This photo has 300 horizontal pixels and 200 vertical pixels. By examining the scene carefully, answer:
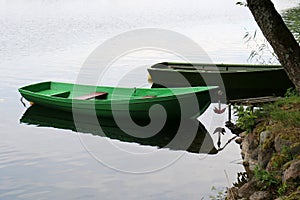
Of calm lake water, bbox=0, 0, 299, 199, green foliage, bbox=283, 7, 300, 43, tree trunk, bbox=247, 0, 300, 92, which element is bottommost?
calm lake water, bbox=0, 0, 299, 199

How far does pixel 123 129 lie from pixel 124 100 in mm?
726

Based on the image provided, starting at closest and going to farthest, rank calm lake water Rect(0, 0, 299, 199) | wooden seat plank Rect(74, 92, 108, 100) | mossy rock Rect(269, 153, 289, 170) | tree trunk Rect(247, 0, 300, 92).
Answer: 1. tree trunk Rect(247, 0, 300, 92)
2. mossy rock Rect(269, 153, 289, 170)
3. calm lake water Rect(0, 0, 299, 199)
4. wooden seat plank Rect(74, 92, 108, 100)

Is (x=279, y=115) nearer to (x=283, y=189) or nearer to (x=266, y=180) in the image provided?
(x=266, y=180)

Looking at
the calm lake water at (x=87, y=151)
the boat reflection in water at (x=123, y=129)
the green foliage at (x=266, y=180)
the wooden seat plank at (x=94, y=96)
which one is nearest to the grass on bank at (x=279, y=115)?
the green foliage at (x=266, y=180)

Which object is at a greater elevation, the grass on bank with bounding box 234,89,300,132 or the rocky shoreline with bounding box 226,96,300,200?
the grass on bank with bounding box 234,89,300,132

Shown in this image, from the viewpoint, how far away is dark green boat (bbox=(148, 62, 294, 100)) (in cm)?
1202

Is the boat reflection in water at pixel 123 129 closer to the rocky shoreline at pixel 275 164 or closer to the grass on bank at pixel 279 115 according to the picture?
the grass on bank at pixel 279 115

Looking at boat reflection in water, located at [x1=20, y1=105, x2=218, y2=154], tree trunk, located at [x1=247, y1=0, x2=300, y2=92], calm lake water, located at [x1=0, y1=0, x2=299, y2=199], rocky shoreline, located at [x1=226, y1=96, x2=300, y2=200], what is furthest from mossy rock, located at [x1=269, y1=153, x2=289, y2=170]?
boat reflection in water, located at [x1=20, y1=105, x2=218, y2=154]

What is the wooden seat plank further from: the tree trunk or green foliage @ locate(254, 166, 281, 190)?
Answer: the tree trunk

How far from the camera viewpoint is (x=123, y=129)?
10.2m

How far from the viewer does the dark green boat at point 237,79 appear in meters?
12.0

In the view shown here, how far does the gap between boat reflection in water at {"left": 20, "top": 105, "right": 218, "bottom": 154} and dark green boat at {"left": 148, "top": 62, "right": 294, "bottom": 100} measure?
244 centimetres

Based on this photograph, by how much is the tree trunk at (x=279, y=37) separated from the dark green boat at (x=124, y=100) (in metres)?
5.53

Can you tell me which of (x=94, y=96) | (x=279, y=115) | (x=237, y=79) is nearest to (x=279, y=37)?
(x=279, y=115)
